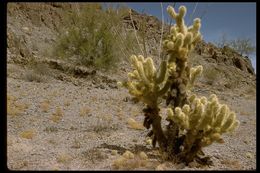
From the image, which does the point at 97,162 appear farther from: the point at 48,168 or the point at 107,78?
the point at 107,78

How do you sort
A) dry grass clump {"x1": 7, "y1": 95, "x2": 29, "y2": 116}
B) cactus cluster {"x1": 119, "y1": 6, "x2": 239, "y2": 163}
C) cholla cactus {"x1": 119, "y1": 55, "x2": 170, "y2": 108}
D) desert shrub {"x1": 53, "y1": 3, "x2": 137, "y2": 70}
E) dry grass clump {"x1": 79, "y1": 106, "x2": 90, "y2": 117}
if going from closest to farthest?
1. cactus cluster {"x1": 119, "y1": 6, "x2": 239, "y2": 163}
2. cholla cactus {"x1": 119, "y1": 55, "x2": 170, "y2": 108}
3. dry grass clump {"x1": 7, "y1": 95, "x2": 29, "y2": 116}
4. dry grass clump {"x1": 79, "y1": 106, "x2": 90, "y2": 117}
5. desert shrub {"x1": 53, "y1": 3, "x2": 137, "y2": 70}

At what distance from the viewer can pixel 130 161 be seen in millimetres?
6449

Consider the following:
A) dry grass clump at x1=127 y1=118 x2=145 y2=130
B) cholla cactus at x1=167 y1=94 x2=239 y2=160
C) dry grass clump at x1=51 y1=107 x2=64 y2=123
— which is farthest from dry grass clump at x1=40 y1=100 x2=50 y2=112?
cholla cactus at x1=167 y1=94 x2=239 y2=160

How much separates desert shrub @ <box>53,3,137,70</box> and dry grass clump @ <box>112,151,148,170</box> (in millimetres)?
14197

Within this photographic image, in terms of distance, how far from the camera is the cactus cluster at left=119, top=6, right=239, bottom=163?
6215 millimetres

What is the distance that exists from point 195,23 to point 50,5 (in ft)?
94.6

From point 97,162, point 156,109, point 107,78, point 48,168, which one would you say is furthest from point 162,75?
point 107,78

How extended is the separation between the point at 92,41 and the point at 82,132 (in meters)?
12.2

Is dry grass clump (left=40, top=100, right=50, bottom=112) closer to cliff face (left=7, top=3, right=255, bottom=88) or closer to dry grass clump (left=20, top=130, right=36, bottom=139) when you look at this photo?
dry grass clump (left=20, top=130, right=36, bottom=139)

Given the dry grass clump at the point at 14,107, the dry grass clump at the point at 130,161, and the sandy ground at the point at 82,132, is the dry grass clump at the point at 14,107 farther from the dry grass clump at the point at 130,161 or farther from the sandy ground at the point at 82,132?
the dry grass clump at the point at 130,161

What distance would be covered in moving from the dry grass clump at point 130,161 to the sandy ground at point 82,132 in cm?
9

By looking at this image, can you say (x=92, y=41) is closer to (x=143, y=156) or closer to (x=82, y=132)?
(x=82, y=132)

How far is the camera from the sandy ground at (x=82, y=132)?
667 cm

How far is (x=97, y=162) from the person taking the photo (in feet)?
21.5
